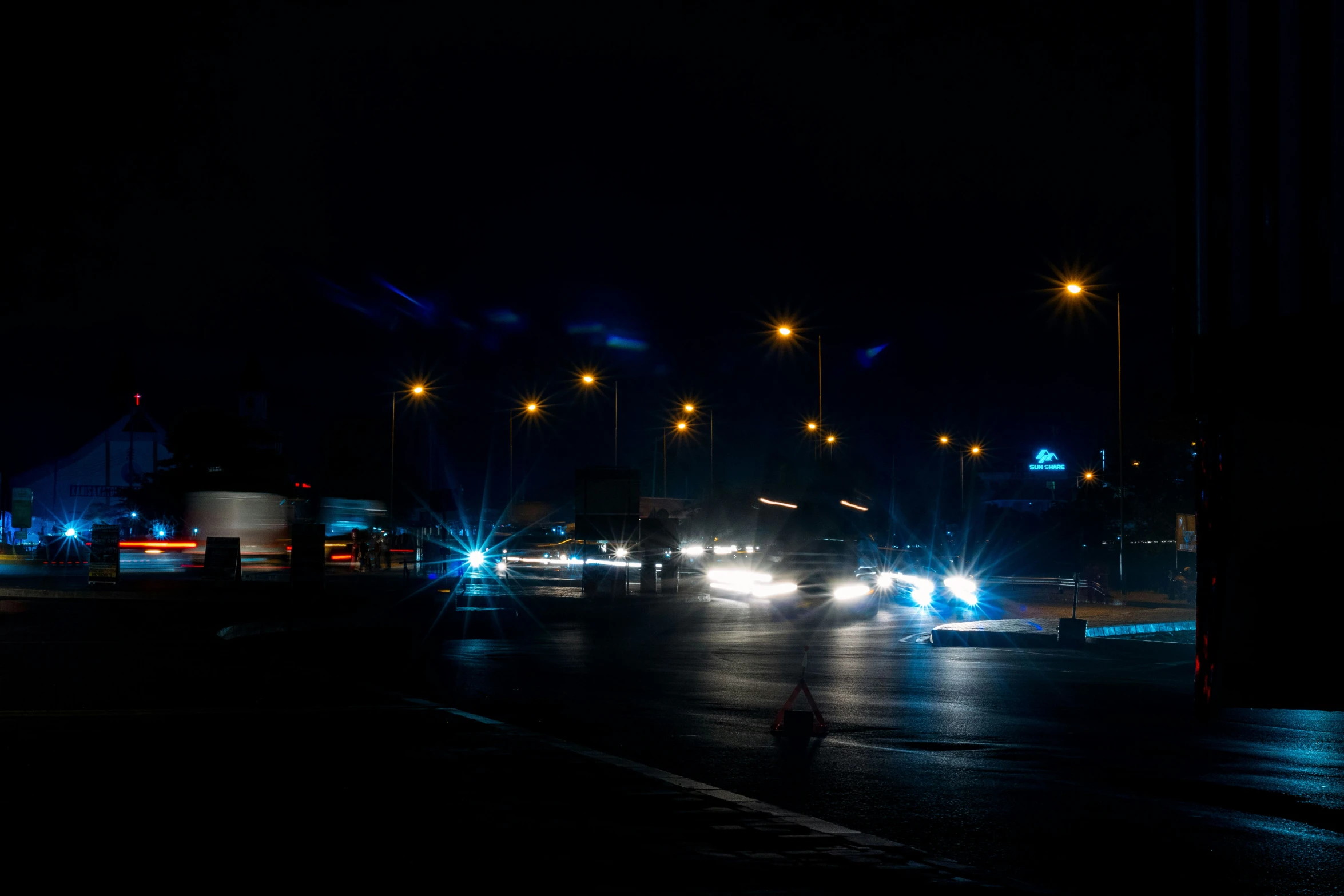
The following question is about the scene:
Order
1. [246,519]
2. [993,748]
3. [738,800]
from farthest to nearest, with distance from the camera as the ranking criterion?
[246,519], [993,748], [738,800]

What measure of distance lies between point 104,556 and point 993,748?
32.0 m

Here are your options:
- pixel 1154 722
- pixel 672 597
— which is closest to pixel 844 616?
pixel 672 597

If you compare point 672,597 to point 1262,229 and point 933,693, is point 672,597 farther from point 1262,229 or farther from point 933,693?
point 1262,229

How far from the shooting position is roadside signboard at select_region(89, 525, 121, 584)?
37.8 metres

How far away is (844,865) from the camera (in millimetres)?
6891

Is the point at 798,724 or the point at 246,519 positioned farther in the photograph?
the point at 246,519

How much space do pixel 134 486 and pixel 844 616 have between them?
111m

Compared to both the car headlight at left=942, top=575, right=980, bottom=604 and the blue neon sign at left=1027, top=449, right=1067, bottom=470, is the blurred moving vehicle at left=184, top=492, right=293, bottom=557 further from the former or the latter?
the blue neon sign at left=1027, top=449, right=1067, bottom=470

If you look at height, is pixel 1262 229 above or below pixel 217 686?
above

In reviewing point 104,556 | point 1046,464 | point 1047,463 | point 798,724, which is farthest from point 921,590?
point 1047,463

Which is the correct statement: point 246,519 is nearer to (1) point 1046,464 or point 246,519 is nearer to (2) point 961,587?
(2) point 961,587

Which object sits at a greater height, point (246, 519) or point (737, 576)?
point (246, 519)

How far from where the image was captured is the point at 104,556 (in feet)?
125

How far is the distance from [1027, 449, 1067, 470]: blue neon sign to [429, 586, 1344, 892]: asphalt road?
7002 inches
